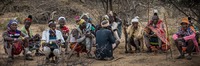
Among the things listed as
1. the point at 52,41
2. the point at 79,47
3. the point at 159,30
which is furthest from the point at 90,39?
the point at 159,30

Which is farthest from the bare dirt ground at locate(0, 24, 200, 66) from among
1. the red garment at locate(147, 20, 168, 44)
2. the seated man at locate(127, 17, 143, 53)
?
the red garment at locate(147, 20, 168, 44)

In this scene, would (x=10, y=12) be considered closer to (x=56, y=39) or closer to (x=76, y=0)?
(x=76, y=0)

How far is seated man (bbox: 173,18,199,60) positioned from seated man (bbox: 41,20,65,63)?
2.84m

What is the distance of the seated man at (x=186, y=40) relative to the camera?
810cm

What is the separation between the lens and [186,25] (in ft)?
27.4

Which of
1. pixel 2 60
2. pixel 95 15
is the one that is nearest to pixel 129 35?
pixel 2 60

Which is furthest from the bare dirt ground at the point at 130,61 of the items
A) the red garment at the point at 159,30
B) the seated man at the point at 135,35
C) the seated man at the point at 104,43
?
the red garment at the point at 159,30

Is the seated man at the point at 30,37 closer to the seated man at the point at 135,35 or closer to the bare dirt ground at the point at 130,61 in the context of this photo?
the bare dirt ground at the point at 130,61

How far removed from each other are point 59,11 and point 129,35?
789 cm

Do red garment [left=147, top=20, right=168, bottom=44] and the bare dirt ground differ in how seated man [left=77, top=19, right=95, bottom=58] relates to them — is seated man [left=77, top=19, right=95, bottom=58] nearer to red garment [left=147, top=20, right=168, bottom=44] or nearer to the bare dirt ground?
the bare dirt ground

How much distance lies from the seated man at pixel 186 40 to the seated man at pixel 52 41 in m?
2.84

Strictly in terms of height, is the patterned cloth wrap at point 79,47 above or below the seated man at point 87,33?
below

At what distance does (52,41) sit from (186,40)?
3.18 meters

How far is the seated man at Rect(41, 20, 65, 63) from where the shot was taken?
810 centimetres
